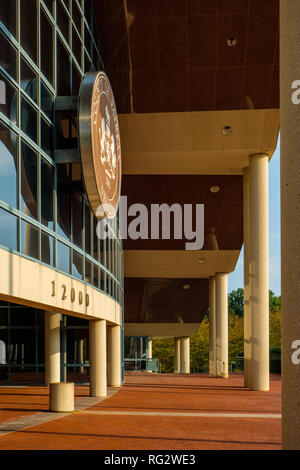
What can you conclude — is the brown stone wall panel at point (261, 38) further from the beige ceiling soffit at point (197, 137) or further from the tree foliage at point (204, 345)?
the tree foliage at point (204, 345)

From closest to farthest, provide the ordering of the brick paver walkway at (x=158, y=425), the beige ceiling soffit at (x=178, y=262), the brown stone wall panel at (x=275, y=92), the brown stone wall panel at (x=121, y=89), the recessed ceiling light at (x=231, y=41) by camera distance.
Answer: the brick paver walkway at (x=158, y=425) < the recessed ceiling light at (x=231, y=41) < the brown stone wall panel at (x=275, y=92) < the brown stone wall panel at (x=121, y=89) < the beige ceiling soffit at (x=178, y=262)

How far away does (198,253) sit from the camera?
39500mm

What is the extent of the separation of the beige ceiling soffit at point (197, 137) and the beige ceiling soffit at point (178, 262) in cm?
1135

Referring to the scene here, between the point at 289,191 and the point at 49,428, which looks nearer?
the point at 289,191

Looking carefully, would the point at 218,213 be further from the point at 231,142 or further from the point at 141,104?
the point at 141,104

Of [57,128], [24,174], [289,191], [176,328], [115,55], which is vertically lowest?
[176,328]

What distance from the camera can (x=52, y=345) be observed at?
2603cm

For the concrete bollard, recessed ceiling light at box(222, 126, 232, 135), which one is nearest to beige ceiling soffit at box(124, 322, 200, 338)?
recessed ceiling light at box(222, 126, 232, 135)

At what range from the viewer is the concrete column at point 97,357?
21.0 metres

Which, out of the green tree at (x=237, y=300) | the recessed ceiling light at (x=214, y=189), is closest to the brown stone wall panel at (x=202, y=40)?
the recessed ceiling light at (x=214, y=189)

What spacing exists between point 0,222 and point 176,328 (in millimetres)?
49320

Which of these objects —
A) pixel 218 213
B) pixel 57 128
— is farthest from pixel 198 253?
pixel 57 128

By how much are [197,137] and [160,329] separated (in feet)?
116

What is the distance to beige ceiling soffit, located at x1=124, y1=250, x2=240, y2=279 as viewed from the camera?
39.3 meters
